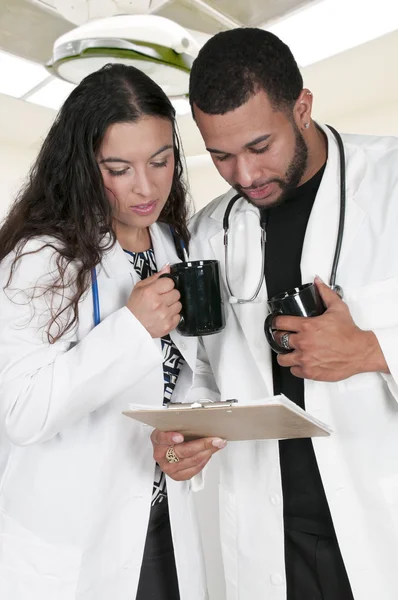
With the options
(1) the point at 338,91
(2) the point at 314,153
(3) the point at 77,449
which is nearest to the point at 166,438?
(3) the point at 77,449

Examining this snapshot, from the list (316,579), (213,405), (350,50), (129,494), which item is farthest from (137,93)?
(350,50)

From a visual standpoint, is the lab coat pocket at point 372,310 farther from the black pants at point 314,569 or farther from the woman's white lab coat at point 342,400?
the black pants at point 314,569

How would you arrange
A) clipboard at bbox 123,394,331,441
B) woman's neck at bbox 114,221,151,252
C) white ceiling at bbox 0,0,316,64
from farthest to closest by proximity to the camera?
white ceiling at bbox 0,0,316,64 < woman's neck at bbox 114,221,151,252 < clipboard at bbox 123,394,331,441

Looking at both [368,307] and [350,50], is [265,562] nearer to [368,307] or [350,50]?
[368,307]

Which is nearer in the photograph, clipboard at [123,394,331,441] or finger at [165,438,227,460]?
clipboard at [123,394,331,441]

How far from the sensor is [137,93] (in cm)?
121

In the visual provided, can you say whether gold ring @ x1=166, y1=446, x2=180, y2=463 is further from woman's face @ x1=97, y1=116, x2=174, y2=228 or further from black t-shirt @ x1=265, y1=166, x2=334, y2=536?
woman's face @ x1=97, y1=116, x2=174, y2=228

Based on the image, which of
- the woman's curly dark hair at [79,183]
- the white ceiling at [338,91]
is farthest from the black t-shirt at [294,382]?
the white ceiling at [338,91]

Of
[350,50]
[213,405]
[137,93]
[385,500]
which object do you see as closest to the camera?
[213,405]

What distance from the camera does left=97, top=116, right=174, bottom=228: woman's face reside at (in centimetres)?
117

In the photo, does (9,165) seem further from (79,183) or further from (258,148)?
(258,148)

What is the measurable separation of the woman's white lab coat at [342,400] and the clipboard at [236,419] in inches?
6.9

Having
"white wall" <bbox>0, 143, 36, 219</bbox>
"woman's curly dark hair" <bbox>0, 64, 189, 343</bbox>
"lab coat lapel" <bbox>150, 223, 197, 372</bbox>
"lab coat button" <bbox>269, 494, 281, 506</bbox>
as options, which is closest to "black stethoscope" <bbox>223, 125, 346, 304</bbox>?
"lab coat lapel" <bbox>150, 223, 197, 372</bbox>

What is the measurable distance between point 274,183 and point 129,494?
681 millimetres
